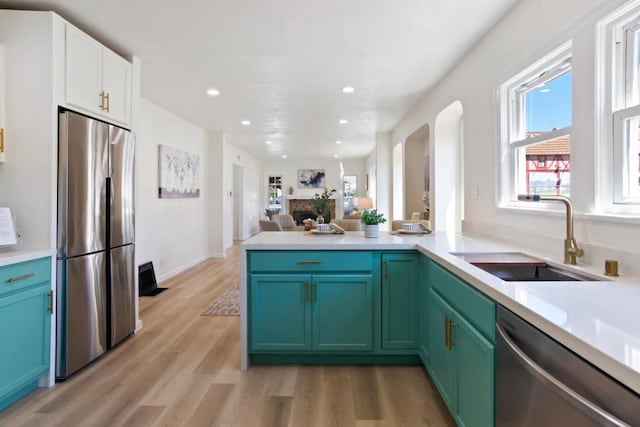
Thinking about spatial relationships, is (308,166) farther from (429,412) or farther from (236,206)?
(429,412)

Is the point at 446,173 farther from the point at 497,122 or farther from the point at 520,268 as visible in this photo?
the point at 520,268

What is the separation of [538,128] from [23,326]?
343cm

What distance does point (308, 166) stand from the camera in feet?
40.0

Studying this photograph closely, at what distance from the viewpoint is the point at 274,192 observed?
12.3 meters

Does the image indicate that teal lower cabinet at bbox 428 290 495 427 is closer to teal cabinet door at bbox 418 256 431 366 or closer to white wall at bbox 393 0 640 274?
teal cabinet door at bbox 418 256 431 366

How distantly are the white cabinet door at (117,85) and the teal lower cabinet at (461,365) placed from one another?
2.74 metres

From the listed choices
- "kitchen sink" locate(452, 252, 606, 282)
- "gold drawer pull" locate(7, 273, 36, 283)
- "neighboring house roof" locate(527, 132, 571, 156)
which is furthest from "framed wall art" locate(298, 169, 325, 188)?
"kitchen sink" locate(452, 252, 606, 282)

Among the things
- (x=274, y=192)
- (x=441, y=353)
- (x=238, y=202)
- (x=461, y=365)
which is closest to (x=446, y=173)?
(x=441, y=353)

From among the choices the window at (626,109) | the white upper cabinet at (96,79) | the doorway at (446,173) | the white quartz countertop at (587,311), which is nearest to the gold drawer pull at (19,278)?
the white upper cabinet at (96,79)

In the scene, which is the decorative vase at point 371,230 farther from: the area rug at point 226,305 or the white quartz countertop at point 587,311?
the area rug at point 226,305

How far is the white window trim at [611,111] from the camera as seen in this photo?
1614 mm

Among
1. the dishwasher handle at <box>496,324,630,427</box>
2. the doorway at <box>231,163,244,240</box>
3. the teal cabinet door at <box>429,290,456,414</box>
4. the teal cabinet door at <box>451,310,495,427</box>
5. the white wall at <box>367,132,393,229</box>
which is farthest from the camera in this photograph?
the doorway at <box>231,163,244,240</box>

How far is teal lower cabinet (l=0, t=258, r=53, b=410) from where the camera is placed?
1.96m

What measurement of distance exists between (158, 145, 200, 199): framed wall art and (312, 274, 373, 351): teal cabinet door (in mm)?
3434
